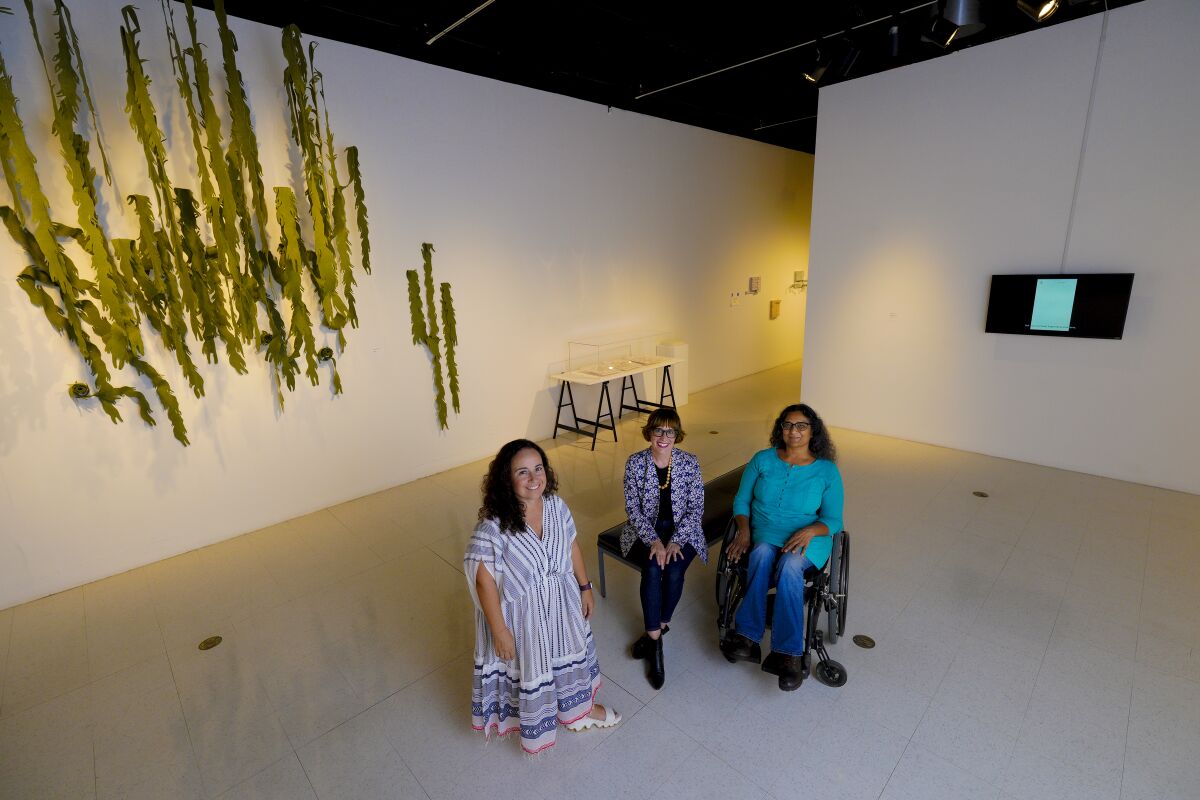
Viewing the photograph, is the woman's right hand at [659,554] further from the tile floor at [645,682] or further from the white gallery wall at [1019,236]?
the white gallery wall at [1019,236]

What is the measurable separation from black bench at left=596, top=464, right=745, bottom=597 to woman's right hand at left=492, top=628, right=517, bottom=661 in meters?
0.82

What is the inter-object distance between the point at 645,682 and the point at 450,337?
11.1 ft

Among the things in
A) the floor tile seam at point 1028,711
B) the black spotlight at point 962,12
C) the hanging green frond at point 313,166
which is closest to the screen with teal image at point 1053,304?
the black spotlight at point 962,12

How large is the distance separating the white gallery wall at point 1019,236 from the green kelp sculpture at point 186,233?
186 inches

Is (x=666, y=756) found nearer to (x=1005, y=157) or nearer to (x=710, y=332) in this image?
(x=1005, y=157)

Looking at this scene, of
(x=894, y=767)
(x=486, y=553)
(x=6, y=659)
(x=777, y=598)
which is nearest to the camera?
(x=486, y=553)

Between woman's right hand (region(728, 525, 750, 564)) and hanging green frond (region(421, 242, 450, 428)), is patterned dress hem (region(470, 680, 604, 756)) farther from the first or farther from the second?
hanging green frond (region(421, 242, 450, 428))

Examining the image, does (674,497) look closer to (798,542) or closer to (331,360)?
(798,542)

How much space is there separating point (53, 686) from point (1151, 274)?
7.29 m

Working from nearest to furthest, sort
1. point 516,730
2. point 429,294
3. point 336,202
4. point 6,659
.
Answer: point 516,730, point 6,659, point 336,202, point 429,294

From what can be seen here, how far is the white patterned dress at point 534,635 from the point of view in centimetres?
177

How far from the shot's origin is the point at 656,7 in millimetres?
3871

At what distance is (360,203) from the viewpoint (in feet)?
13.2

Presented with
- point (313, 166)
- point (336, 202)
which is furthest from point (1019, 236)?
point (313, 166)
